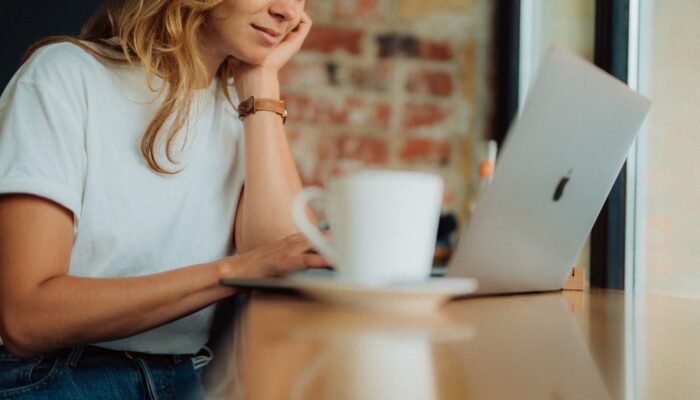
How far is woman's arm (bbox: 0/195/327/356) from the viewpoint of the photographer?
0.67 metres

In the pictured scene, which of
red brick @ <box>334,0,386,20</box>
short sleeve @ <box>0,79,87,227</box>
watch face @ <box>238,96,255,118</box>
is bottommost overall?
short sleeve @ <box>0,79,87,227</box>

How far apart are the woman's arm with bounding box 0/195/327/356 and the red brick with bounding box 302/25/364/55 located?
3.89ft

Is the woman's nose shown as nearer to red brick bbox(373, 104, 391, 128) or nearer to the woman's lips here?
the woman's lips

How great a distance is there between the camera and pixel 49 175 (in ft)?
2.41

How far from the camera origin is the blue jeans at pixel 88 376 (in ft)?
2.49

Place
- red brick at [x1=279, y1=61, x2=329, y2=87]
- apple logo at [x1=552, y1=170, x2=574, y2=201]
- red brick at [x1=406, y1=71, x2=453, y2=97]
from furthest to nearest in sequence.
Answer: red brick at [x1=406, y1=71, x2=453, y2=97], red brick at [x1=279, y1=61, x2=329, y2=87], apple logo at [x1=552, y1=170, x2=574, y2=201]

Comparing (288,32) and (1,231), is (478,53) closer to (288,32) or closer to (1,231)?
(288,32)

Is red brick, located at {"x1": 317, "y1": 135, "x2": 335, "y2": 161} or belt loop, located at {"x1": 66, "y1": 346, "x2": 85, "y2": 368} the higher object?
red brick, located at {"x1": 317, "y1": 135, "x2": 335, "y2": 161}

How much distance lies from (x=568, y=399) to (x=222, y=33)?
2.65 ft

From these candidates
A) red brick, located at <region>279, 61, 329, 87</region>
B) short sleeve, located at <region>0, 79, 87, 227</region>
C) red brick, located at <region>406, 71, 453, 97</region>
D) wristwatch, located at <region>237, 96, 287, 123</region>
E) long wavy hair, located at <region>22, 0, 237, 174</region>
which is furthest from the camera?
red brick, located at <region>406, 71, 453, 97</region>

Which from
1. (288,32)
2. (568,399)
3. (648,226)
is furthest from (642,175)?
(568,399)

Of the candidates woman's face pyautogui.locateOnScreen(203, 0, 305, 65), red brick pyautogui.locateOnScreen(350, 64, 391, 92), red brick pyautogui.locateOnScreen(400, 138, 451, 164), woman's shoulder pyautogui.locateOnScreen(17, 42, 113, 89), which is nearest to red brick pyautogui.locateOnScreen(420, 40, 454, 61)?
red brick pyautogui.locateOnScreen(350, 64, 391, 92)

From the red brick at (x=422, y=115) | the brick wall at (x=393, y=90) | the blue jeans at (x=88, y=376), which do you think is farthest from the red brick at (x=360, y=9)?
the blue jeans at (x=88, y=376)

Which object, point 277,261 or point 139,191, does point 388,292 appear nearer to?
point 277,261
